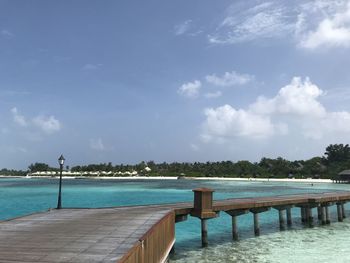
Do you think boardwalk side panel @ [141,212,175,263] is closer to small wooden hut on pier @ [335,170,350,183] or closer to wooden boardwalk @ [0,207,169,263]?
wooden boardwalk @ [0,207,169,263]

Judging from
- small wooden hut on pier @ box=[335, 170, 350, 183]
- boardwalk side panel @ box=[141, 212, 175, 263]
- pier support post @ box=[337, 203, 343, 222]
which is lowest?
pier support post @ box=[337, 203, 343, 222]

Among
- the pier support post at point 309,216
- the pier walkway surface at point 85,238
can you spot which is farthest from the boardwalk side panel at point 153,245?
the pier support post at point 309,216

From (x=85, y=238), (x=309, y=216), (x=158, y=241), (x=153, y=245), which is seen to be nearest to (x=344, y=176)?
(x=309, y=216)

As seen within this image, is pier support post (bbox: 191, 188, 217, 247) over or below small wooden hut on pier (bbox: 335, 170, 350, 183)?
below

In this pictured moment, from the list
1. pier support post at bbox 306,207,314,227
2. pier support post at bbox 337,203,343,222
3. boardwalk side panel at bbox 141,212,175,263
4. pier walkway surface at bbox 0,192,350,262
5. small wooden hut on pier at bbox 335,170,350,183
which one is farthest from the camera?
small wooden hut on pier at bbox 335,170,350,183

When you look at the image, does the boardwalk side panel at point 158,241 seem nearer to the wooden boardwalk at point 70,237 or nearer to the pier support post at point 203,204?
the wooden boardwalk at point 70,237

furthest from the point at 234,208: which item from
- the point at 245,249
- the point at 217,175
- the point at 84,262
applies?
the point at 217,175

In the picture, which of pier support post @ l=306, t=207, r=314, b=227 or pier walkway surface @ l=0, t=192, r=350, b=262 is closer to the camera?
pier walkway surface @ l=0, t=192, r=350, b=262

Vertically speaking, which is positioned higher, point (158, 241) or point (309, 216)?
point (158, 241)

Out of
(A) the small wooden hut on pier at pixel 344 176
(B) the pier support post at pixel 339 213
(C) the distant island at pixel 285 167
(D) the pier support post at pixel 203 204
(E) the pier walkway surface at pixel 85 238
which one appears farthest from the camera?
(C) the distant island at pixel 285 167

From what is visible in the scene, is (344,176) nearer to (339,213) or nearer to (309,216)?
(339,213)

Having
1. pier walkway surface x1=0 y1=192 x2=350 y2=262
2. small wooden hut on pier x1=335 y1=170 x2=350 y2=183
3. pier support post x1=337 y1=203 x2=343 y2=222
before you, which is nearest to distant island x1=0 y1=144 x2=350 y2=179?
small wooden hut on pier x1=335 y1=170 x2=350 y2=183

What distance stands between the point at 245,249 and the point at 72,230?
11.0m

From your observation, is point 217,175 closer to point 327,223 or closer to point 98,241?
point 327,223
